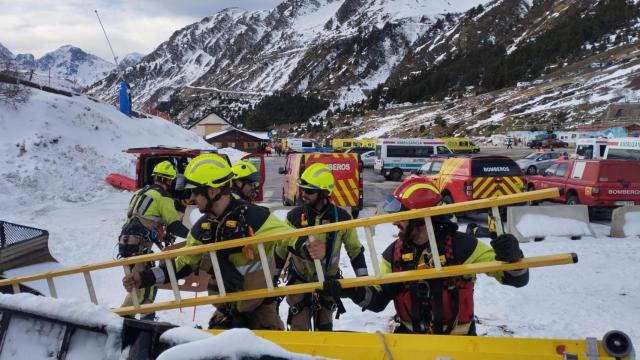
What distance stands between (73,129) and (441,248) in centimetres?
2277

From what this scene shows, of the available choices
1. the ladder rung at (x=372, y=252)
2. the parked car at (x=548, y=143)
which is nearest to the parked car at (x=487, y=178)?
the ladder rung at (x=372, y=252)

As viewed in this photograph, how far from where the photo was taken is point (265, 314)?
149 inches

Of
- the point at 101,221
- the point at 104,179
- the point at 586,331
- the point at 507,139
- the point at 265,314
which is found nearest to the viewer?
the point at 265,314

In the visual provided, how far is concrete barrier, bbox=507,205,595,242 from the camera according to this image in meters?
10.7

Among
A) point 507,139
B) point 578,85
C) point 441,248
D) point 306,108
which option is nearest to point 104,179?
point 441,248

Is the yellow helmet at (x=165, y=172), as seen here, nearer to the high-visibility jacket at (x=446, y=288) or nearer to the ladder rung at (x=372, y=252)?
the ladder rung at (x=372, y=252)

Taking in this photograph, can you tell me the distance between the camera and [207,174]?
11.5 feet

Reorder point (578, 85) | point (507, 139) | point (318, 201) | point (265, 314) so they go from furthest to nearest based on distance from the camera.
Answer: point (578, 85) < point (507, 139) < point (318, 201) < point (265, 314)

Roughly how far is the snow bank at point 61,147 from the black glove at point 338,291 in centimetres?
1501

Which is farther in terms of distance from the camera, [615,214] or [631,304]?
[615,214]

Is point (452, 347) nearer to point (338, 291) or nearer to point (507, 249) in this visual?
point (507, 249)

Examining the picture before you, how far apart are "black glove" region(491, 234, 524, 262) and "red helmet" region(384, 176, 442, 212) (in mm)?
521

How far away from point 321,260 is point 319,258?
35.1 inches

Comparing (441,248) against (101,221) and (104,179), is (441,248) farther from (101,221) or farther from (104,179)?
(104,179)
